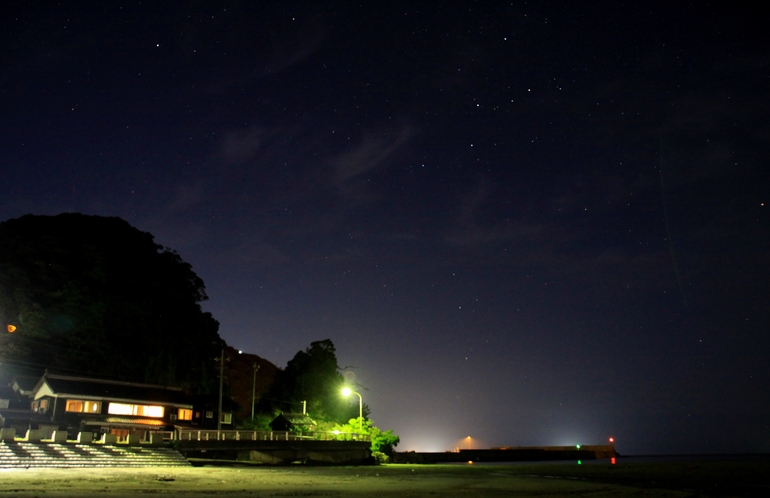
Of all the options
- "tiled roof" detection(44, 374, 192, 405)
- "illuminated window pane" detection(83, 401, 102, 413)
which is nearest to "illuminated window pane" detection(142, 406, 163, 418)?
"tiled roof" detection(44, 374, 192, 405)

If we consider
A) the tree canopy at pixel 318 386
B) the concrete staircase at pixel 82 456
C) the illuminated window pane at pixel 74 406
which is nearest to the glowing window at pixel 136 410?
the illuminated window pane at pixel 74 406


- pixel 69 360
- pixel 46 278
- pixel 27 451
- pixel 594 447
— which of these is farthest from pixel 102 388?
pixel 594 447

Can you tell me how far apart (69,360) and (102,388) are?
5001mm

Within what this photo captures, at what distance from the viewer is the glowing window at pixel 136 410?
62094 millimetres

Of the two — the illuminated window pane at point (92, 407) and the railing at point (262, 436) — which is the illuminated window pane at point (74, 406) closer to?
the illuminated window pane at point (92, 407)

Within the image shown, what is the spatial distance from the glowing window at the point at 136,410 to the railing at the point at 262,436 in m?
20.1

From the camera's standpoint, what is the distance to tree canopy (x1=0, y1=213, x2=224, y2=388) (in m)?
61.1

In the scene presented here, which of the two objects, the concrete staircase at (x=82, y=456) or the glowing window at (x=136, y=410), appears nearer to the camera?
the concrete staircase at (x=82, y=456)

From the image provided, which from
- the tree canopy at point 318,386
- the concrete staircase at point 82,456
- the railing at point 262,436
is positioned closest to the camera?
the concrete staircase at point 82,456

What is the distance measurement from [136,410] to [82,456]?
3335cm

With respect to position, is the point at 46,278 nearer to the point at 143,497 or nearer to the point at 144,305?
the point at 144,305

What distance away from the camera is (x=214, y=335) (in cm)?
8938

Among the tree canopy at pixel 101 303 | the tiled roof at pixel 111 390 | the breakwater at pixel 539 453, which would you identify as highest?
the tree canopy at pixel 101 303

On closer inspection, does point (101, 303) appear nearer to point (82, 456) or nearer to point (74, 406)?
point (74, 406)
